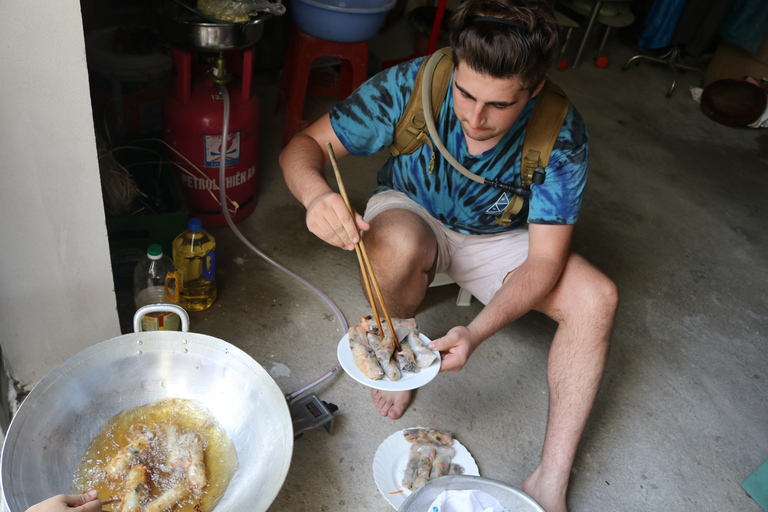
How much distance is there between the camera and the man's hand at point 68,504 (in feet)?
3.27

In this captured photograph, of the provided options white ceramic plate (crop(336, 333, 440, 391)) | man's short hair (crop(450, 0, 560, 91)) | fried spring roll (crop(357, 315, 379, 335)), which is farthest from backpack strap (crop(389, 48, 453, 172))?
white ceramic plate (crop(336, 333, 440, 391))

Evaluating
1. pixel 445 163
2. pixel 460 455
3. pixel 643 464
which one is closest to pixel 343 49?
pixel 445 163

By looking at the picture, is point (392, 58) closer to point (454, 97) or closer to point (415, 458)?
point (454, 97)

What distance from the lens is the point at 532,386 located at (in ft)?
6.41

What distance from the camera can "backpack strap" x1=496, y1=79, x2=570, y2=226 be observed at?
5.38ft

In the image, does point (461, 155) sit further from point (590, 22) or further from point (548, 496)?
point (590, 22)

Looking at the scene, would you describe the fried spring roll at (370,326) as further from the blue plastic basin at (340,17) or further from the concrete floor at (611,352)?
the blue plastic basin at (340,17)

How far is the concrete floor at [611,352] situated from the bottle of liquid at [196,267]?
5 centimetres

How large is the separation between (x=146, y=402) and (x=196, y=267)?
539 mm

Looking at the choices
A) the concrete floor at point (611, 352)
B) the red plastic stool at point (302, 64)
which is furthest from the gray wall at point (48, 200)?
Result: the red plastic stool at point (302, 64)

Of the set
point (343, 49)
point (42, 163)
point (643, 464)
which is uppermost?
point (42, 163)

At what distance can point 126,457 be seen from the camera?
135cm

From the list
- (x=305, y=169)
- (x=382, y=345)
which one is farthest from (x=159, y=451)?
(x=305, y=169)

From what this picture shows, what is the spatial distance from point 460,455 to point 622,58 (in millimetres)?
3743
